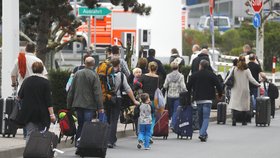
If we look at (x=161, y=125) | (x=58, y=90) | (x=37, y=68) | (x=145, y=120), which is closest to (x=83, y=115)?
(x=145, y=120)

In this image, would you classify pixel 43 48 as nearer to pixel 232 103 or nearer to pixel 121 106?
pixel 232 103

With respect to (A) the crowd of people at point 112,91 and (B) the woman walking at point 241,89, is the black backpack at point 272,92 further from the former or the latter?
(A) the crowd of people at point 112,91

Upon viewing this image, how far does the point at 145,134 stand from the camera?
17.7 metres

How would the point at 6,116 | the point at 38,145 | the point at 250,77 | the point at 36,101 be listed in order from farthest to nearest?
the point at 250,77 < the point at 6,116 < the point at 36,101 < the point at 38,145

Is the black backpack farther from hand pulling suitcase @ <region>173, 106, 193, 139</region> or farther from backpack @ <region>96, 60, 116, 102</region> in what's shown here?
backpack @ <region>96, 60, 116, 102</region>

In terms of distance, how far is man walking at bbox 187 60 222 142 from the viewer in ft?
64.1

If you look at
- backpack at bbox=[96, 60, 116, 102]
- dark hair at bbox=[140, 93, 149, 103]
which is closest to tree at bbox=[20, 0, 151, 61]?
dark hair at bbox=[140, 93, 149, 103]

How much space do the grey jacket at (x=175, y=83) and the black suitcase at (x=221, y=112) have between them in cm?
271

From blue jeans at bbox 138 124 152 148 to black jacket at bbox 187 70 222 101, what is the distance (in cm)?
218

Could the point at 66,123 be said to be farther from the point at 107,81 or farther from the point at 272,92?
the point at 272,92

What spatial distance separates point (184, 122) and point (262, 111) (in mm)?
4076

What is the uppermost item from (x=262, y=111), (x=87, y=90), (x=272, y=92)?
(x=87, y=90)

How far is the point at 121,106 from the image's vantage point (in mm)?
18281

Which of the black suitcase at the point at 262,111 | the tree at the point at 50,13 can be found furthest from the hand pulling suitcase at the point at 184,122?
the tree at the point at 50,13
